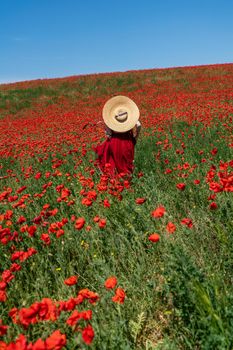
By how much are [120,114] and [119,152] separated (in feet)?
1.95

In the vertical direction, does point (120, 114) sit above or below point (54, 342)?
above

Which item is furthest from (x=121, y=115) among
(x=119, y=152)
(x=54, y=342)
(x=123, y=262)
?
(x=54, y=342)

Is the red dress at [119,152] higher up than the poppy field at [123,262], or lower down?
higher up

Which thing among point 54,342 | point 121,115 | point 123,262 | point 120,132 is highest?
point 121,115

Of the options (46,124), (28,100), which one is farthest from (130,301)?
(28,100)

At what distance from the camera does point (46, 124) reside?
Answer: 619 inches

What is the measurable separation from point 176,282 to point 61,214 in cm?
261

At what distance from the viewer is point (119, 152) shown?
579cm

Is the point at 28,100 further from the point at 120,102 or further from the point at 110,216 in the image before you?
the point at 110,216

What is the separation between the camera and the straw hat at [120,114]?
18.8 feet

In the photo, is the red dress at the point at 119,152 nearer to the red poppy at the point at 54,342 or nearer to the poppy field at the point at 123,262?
the poppy field at the point at 123,262

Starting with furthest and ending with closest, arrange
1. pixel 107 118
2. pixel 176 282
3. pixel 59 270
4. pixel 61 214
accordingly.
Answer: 1. pixel 107 118
2. pixel 61 214
3. pixel 59 270
4. pixel 176 282

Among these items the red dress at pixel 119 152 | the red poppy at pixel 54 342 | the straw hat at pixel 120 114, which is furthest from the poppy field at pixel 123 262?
the straw hat at pixel 120 114

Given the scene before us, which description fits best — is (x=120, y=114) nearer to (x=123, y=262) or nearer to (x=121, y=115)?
(x=121, y=115)
